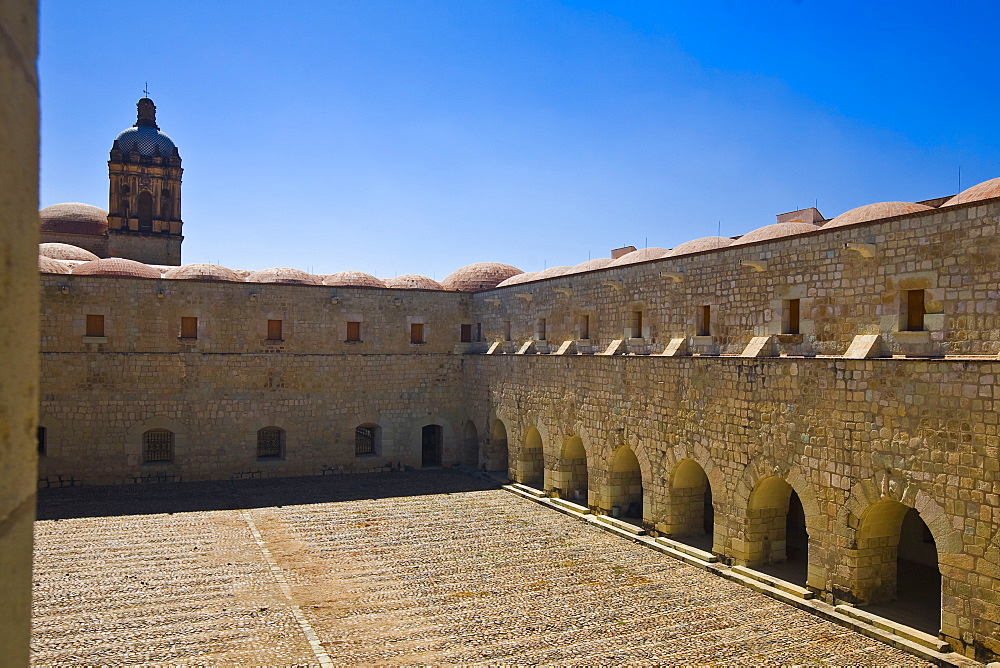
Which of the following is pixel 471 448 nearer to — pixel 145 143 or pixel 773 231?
pixel 773 231

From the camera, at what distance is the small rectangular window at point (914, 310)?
33.8 ft

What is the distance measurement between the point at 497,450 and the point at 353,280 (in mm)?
7582

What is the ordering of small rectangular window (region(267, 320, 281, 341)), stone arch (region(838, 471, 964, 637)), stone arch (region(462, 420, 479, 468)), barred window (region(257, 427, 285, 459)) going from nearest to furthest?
stone arch (region(838, 471, 964, 637))
small rectangular window (region(267, 320, 281, 341))
barred window (region(257, 427, 285, 459))
stone arch (region(462, 420, 479, 468))

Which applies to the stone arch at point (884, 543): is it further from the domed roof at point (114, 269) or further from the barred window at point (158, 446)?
the domed roof at point (114, 269)

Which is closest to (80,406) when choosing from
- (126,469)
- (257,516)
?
(126,469)

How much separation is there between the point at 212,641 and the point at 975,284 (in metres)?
11.0

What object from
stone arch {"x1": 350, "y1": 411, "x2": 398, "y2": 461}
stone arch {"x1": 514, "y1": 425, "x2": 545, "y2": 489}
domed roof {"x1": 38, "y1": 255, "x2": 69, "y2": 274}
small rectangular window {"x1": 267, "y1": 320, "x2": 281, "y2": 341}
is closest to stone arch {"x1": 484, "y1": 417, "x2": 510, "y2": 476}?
stone arch {"x1": 514, "y1": 425, "x2": 545, "y2": 489}

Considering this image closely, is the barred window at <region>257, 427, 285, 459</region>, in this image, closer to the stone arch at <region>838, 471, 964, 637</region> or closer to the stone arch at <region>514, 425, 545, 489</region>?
the stone arch at <region>514, 425, 545, 489</region>

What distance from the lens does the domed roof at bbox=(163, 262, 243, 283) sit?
21.5 meters

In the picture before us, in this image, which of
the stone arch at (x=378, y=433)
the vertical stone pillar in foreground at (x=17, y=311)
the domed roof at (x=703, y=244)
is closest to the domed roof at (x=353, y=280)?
the stone arch at (x=378, y=433)

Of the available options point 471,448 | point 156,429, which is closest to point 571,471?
point 471,448

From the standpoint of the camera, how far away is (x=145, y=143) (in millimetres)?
30094

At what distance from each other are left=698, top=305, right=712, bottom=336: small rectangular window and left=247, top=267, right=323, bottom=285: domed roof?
43.8ft

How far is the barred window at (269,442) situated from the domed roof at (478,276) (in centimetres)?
755
